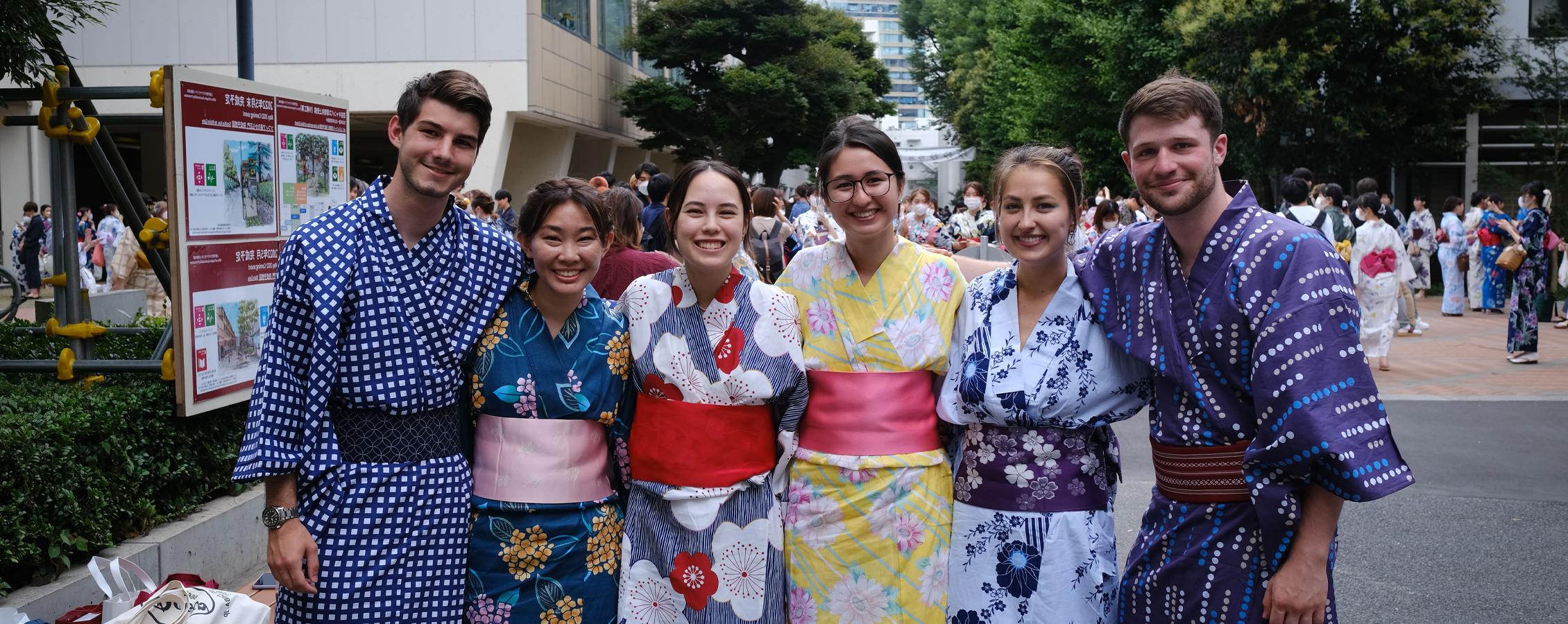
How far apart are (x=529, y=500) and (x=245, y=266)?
2669 millimetres

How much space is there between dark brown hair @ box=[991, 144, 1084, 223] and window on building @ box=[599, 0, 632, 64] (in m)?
26.3

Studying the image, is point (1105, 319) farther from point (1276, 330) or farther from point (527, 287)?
point (527, 287)

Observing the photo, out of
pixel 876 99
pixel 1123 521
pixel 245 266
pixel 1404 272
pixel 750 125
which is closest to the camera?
pixel 245 266

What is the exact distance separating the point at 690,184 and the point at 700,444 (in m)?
0.63

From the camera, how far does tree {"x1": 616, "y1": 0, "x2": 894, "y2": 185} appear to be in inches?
1170

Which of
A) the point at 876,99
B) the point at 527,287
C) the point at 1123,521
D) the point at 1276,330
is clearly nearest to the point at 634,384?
the point at 527,287

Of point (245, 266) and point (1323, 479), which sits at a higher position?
point (245, 266)

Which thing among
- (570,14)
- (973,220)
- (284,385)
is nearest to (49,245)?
(570,14)

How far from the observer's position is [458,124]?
8.68 feet

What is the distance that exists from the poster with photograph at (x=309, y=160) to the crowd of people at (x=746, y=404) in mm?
2512

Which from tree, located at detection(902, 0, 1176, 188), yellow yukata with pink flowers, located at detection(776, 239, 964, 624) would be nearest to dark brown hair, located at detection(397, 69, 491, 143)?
yellow yukata with pink flowers, located at detection(776, 239, 964, 624)

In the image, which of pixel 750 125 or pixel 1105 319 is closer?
pixel 1105 319

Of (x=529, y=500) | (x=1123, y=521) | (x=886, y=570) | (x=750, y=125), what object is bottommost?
(x=1123, y=521)

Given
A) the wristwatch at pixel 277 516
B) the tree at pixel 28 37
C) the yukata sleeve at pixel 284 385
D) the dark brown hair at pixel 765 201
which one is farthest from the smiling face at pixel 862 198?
the dark brown hair at pixel 765 201
